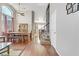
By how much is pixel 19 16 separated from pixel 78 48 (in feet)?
14.9

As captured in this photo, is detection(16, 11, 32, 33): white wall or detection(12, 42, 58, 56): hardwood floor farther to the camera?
detection(16, 11, 32, 33): white wall

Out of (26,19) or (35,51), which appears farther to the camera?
(26,19)

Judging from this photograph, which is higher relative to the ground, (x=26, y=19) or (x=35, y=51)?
(x=26, y=19)

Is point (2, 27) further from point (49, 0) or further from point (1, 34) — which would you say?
point (49, 0)

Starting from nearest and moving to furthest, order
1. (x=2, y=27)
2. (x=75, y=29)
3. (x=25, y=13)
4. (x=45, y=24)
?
(x=75, y=29), (x=2, y=27), (x=25, y=13), (x=45, y=24)

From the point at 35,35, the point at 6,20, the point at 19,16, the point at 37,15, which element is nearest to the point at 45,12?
the point at 37,15

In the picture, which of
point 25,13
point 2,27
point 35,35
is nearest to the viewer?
point 2,27

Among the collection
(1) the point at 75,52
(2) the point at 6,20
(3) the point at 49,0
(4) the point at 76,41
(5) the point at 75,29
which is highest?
(3) the point at 49,0

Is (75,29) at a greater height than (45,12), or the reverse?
(45,12)

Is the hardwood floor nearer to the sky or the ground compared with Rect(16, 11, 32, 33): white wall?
nearer to the ground

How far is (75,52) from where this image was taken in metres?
2.52

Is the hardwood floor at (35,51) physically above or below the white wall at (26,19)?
below

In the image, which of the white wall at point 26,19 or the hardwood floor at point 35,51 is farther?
the white wall at point 26,19

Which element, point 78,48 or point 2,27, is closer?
point 78,48
